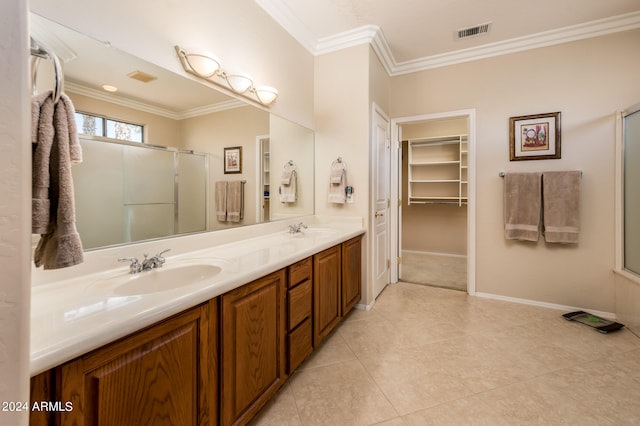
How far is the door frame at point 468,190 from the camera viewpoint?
9.93ft

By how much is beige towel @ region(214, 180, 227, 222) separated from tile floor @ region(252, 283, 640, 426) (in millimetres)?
1131

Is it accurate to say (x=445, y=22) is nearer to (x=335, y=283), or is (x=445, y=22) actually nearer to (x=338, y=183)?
(x=338, y=183)

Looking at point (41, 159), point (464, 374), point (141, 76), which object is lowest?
point (464, 374)

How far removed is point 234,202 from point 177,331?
1.11 metres

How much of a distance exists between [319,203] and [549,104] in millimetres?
2491

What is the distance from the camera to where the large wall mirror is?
1165 mm

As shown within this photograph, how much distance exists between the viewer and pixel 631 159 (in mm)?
2336

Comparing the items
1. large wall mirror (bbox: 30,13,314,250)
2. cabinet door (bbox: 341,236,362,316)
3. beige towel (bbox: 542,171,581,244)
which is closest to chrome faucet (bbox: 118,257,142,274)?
large wall mirror (bbox: 30,13,314,250)

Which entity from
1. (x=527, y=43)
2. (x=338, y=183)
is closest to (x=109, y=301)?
(x=338, y=183)

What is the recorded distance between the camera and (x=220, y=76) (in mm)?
1777

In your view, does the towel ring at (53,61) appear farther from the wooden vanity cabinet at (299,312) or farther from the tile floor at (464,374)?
the tile floor at (464,374)

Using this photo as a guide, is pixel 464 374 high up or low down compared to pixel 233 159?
down

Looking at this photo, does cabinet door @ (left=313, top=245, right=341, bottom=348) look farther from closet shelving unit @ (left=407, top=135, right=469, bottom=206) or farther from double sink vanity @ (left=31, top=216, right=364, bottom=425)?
closet shelving unit @ (left=407, top=135, right=469, bottom=206)

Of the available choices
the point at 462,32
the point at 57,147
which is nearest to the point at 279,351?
the point at 57,147
